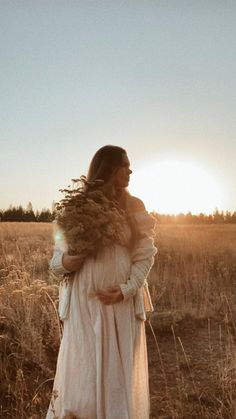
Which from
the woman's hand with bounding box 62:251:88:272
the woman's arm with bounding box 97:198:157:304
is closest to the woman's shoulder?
the woman's arm with bounding box 97:198:157:304

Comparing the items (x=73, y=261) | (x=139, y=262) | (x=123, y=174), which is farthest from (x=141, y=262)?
(x=123, y=174)

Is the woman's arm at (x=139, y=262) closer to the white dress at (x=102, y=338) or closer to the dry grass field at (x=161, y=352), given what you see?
the white dress at (x=102, y=338)

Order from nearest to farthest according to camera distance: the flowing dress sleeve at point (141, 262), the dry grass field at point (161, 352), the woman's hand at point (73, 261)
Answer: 1. the woman's hand at point (73, 261)
2. the flowing dress sleeve at point (141, 262)
3. the dry grass field at point (161, 352)

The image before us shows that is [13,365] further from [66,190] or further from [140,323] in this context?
[66,190]

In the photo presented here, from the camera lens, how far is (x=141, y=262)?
309 cm

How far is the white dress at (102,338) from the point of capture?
9.85 feet

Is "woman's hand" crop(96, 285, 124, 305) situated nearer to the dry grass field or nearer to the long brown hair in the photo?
the long brown hair

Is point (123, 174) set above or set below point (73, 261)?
above

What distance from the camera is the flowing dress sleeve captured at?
3.04m

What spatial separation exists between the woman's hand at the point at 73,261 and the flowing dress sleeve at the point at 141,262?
0.91 ft

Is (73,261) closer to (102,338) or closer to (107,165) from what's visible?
(102,338)

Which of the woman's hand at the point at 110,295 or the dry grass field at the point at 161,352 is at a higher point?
the woman's hand at the point at 110,295

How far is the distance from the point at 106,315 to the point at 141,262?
37cm

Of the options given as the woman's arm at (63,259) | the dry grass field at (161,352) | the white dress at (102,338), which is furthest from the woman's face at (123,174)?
the dry grass field at (161,352)
